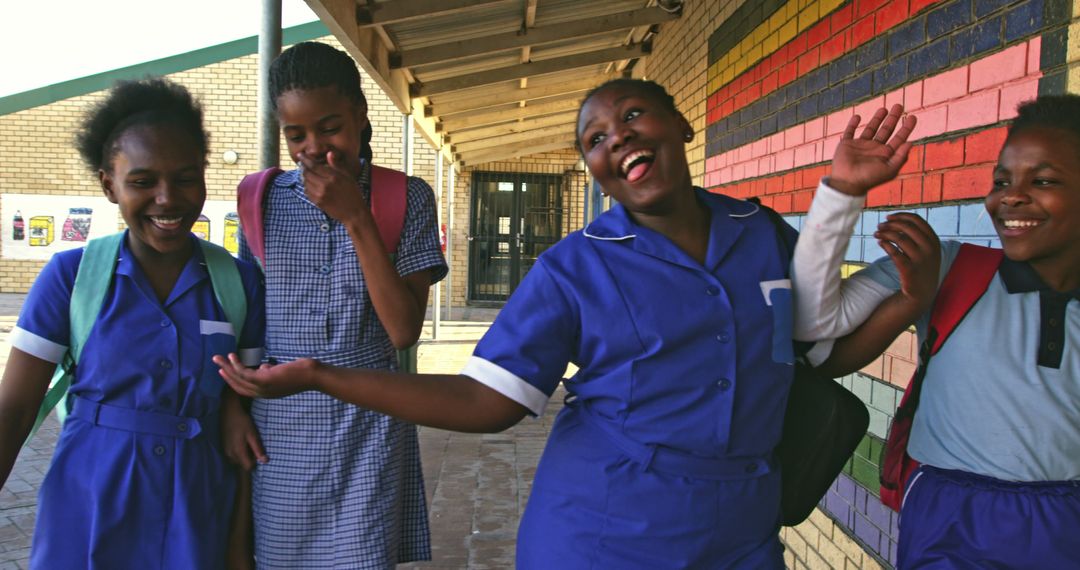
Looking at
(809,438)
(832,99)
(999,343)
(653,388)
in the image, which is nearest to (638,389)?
(653,388)

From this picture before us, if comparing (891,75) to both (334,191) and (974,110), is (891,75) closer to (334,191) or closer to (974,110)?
(974,110)

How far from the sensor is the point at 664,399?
4.73ft

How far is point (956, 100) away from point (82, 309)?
7.61 ft

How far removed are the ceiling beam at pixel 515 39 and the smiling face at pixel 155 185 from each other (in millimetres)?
4526

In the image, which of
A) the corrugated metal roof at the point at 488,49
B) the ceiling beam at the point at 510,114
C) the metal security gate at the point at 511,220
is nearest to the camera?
the corrugated metal roof at the point at 488,49

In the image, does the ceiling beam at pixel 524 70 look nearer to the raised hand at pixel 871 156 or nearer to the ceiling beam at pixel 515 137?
the ceiling beam at pixel 515 137

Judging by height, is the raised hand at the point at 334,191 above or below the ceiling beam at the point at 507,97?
below

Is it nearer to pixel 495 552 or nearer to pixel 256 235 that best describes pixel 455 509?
pixel 495 552

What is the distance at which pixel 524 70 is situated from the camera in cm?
729

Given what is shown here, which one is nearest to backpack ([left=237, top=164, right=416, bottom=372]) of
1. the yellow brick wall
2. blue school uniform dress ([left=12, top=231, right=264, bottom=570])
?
blue school uniform dress ([left=12, top=231, right=264, bottom=570])

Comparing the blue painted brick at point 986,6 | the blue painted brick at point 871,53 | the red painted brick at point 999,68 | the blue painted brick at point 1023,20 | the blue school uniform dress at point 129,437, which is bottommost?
the blue school uniform dress at point 129,437

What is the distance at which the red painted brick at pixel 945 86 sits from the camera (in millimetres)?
2270

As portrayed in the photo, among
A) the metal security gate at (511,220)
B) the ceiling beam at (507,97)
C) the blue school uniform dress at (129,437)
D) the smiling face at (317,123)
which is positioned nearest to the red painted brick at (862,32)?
the smiling face at (317,123)

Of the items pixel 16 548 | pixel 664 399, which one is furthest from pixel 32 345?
pixel 16 548
